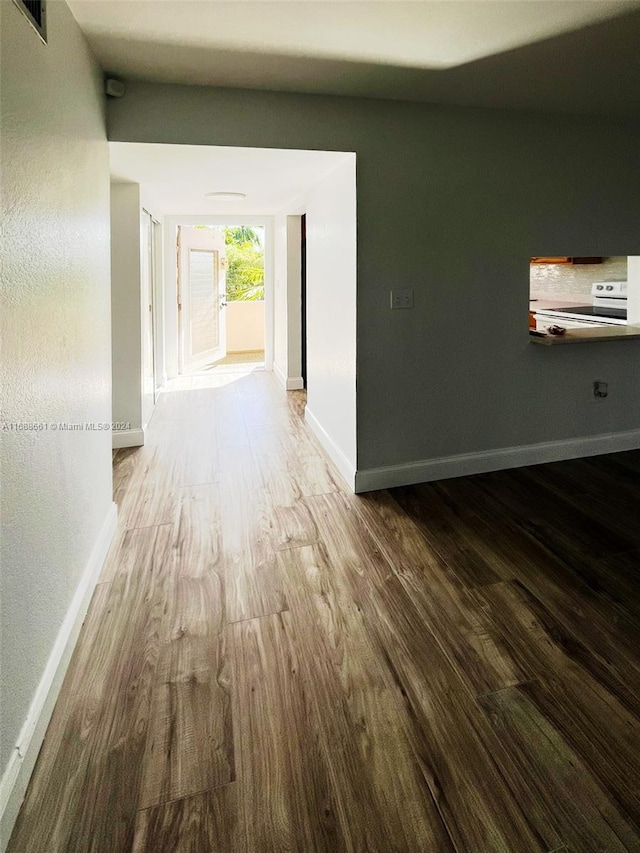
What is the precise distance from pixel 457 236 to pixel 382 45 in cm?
117

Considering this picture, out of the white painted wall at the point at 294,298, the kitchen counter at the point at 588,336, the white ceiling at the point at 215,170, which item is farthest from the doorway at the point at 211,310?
the kitchen counter at the point at 588,336

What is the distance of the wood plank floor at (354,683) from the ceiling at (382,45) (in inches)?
87.9

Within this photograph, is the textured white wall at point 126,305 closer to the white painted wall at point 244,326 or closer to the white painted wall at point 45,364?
the white painted wall at point 45,364

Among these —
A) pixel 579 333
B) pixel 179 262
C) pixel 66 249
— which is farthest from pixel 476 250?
pixel 179 262

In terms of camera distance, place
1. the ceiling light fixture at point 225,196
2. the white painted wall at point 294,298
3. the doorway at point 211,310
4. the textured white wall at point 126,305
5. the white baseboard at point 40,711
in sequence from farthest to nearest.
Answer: the doorway at point 211,310
the white painted wall at point 294,298
the ceiling light fixture at point 225,196
the textured white wall at point 126,305
the white baseboard at point 40,711

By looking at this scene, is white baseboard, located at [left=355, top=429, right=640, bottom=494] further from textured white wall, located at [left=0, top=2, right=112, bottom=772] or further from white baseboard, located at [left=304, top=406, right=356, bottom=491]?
textured white wall, located at [left=0, top=2, right=112, bottom=772]

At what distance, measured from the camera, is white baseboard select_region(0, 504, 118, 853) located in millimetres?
1223

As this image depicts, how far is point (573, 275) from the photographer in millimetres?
5832

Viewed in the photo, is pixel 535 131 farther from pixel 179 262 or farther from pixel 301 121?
pixel 179 262

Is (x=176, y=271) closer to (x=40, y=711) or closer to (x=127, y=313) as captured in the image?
(x=127, y=313)

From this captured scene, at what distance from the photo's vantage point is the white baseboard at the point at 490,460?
3291mm

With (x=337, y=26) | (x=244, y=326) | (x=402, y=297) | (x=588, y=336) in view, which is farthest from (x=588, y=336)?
(x=244, y=326)

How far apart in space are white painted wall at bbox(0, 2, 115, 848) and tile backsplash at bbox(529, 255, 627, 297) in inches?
192

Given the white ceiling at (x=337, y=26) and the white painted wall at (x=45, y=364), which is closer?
the white painted wall at (x=45, y=364)
